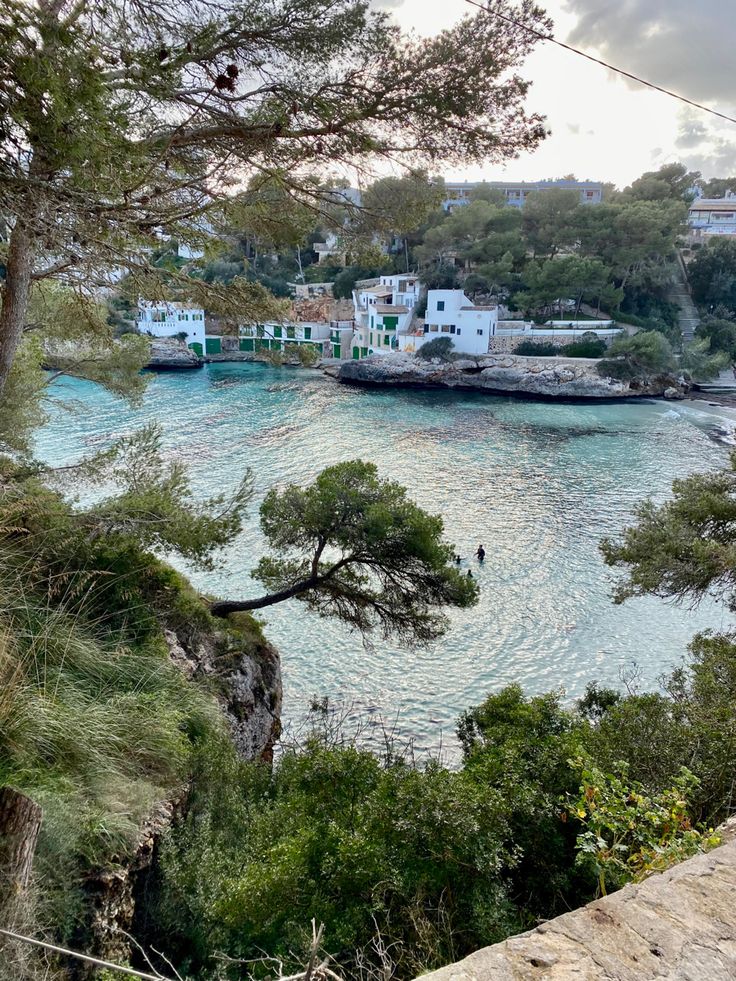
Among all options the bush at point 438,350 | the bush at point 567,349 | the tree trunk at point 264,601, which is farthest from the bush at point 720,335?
the tree trunk at point 264,601

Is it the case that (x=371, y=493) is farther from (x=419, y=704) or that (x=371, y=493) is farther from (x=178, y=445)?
(x=178, y=445)

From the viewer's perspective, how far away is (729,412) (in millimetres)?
26688

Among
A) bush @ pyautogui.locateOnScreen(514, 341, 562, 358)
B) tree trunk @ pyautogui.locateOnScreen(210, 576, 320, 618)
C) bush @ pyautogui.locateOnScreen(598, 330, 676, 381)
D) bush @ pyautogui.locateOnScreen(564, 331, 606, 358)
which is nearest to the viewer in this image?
tree trunk @ pyautogui.locateOnScreen(210, 576, 320, 618)

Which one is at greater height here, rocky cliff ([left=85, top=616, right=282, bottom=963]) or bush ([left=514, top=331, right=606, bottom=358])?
bush ([left=514, top=331, right=606, bottom=358])

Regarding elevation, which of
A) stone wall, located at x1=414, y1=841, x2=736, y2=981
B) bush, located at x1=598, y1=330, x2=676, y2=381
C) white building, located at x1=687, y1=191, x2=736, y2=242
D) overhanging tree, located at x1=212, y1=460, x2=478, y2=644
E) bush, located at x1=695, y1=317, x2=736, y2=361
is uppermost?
white building, located at x1=687, y1=191, x2=736, y2=242

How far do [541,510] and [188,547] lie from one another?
12.1 metres

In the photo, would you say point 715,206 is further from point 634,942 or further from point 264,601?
point 634,942

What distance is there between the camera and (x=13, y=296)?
4488 millimetres

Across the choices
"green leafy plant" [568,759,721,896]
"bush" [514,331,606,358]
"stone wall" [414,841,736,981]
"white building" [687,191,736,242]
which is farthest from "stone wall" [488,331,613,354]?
"stone wall" [414,841,736,981]

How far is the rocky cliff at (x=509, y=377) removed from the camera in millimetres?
30141

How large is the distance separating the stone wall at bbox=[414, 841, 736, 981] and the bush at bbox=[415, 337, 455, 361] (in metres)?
32.3

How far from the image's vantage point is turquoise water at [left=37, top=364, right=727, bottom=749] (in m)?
9.22

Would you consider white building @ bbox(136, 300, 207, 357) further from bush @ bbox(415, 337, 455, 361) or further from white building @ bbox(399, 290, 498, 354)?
bush @ bbox(415, 337, 455, 361)

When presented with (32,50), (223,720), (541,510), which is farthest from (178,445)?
(32,50)
